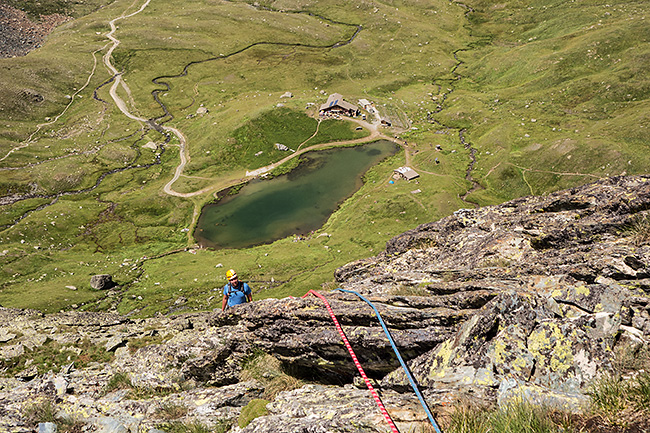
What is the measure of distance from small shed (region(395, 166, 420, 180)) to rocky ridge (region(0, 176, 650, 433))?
222 feet

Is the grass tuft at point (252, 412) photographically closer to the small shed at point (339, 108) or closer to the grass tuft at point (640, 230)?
the grass tuft at point (640, 230)

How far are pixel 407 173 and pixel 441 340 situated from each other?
85.6m

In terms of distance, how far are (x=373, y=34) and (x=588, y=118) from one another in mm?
111366

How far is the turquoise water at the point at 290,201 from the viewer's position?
85.4m

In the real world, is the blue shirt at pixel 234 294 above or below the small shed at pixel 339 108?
above

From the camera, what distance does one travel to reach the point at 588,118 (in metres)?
102

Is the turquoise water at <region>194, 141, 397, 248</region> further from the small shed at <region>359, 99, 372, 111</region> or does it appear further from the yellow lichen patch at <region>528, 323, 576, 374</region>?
the yellow lichen patch at <region>528, 323, 576, 374</region>

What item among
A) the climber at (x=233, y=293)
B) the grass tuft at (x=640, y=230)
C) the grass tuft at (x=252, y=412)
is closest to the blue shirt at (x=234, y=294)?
the climber at (x=233, y=293)

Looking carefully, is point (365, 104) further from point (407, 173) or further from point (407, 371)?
point (407, 371)

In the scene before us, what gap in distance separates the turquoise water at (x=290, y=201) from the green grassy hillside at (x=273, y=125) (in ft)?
15.1

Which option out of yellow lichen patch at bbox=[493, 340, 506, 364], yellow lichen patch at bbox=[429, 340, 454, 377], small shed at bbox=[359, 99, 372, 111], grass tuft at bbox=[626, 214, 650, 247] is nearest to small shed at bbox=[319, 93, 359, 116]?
small shed at bbox=[359, 99, 372, 111]

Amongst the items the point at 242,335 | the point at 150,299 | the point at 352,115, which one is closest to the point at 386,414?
the point at 242,335

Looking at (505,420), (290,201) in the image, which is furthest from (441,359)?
(290,201)

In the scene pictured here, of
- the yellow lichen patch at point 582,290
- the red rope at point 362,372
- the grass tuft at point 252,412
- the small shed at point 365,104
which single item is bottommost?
the small shed at point 365,104
